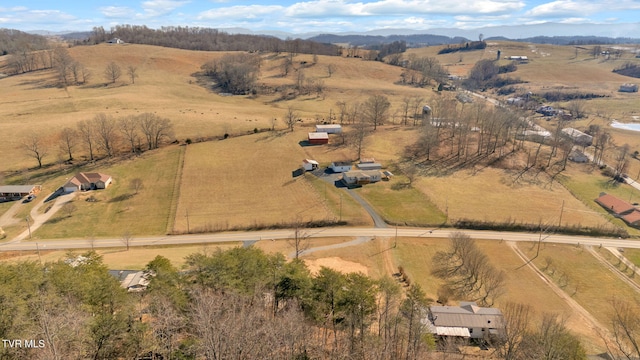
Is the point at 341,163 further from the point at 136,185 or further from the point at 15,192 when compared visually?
the point at 15,192

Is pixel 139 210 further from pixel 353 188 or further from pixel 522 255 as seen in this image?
pixel 522 255

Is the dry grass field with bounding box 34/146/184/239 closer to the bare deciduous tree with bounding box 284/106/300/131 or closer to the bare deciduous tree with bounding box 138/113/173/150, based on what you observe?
the bare deciduous tree with bounding box 138/113/173/150

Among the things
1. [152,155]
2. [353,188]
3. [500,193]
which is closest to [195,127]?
[152,155]

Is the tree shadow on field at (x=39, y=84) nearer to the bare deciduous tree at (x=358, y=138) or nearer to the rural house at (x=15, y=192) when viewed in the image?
the rural house at (x=15, y=192)

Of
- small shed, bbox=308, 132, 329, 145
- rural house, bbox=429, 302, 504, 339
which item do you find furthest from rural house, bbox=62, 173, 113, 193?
rural house, bbox=429, 302, 504, 339

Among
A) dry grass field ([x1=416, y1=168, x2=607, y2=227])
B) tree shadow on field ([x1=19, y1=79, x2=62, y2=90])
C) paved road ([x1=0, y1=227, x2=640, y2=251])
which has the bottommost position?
paved road ([x1=0, y1=227, x2=640, y2=251])

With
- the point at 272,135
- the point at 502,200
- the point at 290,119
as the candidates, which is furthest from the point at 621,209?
the point at 290,119

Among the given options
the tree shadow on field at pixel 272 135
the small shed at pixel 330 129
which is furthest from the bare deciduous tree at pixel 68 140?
the small shed at pixel 330 129
